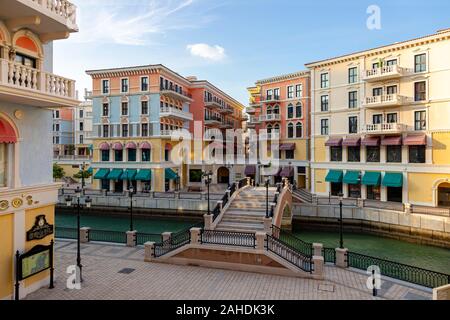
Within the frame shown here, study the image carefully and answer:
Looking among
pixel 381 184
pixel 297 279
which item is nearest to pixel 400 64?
pixel 381 184

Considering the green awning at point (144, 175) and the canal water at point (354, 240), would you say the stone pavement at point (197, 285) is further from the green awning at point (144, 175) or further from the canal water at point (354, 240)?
the green awning at point (144, 175)

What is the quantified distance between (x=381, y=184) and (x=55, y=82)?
99.7ft

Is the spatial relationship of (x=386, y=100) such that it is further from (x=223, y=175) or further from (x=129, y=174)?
(x=129, y=174)

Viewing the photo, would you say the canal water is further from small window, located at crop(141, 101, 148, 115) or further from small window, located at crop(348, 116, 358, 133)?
small window, located at crop(141, 101, 148, 115)

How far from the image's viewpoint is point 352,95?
3350 cm

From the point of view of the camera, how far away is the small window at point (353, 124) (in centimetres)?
3312

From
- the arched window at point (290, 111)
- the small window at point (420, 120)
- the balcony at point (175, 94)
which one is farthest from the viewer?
the arched window at point (290, 111)

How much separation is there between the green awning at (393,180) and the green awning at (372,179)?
677 mm

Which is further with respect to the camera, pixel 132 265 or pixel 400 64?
pixel 400 64

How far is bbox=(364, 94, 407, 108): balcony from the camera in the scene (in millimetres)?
29047

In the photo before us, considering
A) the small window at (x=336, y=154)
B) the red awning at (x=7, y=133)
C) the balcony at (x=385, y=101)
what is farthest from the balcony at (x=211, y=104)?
the red awning at (x=7, y=133)

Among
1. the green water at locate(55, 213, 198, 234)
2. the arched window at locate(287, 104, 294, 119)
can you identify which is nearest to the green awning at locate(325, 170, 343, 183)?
the arched window at locate(287, 104, 294, 119)

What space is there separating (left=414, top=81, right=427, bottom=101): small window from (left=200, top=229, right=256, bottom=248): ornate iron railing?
955 inches

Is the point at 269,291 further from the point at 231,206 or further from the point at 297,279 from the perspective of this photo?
the point at 231,206
